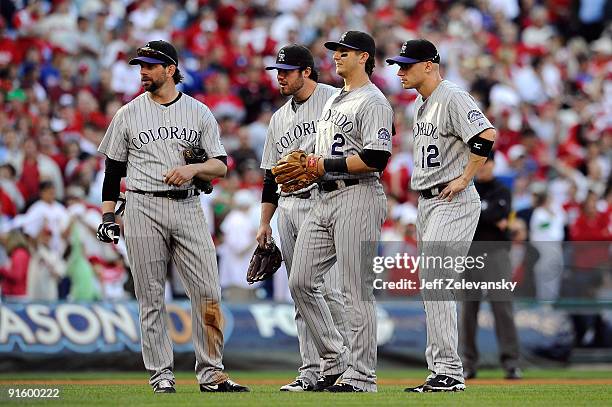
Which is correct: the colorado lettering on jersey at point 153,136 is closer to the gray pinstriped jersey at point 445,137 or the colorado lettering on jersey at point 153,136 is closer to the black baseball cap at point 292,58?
the black baseball cap at point 292,58

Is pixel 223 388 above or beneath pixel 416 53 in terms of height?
beneath

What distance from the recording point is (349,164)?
8188 millimetres

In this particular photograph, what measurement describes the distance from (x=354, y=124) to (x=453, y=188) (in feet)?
2.57

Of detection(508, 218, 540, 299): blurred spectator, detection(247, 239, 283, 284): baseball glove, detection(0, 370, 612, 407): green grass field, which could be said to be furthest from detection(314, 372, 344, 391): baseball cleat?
detection(508, 218, 540, 299): blurred spectator

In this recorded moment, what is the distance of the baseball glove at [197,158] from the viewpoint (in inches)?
342

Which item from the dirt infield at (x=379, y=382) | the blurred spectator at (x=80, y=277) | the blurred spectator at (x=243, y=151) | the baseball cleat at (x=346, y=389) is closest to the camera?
the baseball cleat at (x=346, y=389)

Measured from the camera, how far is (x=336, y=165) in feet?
27.0

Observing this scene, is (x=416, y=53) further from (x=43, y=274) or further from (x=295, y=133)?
(x=43, y=274)

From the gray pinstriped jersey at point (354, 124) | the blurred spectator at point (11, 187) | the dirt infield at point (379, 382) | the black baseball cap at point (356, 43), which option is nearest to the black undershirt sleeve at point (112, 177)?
the gray pinstriped jersey at point (354, 124)

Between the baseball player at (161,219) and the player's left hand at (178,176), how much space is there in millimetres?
48

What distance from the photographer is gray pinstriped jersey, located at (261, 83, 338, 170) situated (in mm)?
9141

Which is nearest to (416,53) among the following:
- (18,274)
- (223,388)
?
(223,388)

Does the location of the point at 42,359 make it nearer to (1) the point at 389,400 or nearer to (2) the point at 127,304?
(2) the point at 127,304

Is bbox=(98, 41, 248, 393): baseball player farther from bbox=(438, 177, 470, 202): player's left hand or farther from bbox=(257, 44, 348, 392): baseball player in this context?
bbox=(438, 177, 470, 202): player's left hand
